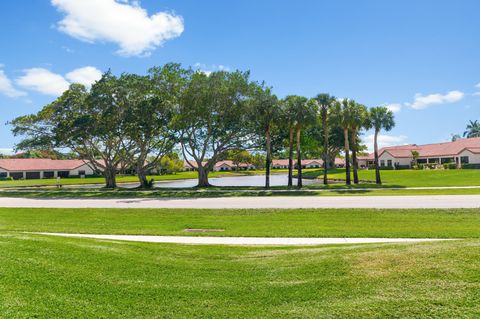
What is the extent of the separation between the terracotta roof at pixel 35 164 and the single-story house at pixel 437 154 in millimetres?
73778

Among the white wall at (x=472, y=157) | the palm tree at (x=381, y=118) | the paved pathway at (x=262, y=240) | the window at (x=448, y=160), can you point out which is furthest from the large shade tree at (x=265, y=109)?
the window at (x=448, y=160)

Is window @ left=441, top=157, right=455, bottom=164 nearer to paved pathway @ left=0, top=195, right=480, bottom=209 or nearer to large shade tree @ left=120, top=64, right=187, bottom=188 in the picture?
paved pathway @ left=0, top=195, right=480, bottom=209

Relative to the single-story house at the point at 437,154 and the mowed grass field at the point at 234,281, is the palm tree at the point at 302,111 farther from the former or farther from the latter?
the single-story house at the point at 437,154

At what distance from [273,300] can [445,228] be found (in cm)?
1029

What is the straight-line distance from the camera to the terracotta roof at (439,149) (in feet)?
217

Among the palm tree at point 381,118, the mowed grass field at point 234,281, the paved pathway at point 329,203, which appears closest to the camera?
the mowed grass field at point 234,281

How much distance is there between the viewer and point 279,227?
1461 cm

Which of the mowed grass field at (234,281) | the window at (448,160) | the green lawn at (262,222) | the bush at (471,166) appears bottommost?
the green lawn at (262,222)

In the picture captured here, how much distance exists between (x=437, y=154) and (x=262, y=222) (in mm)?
69130

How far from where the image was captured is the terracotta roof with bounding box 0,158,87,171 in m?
81.6

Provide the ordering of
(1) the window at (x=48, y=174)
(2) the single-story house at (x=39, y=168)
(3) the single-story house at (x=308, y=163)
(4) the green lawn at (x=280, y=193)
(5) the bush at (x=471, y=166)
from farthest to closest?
1. (3) the single-story house at (x=308, y=163)
2. (1) the window at (x=48, y=174)
3. (2) the single-story house at (x=39, y=168)
4. (5) the bush at (x=471, y=166)
5. (4) the green lawn at (x=280, y=193)

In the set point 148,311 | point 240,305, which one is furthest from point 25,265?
point 240,305

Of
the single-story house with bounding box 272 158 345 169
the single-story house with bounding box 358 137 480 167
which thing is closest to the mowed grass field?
the single-story house with bounding box 358 137 480 167

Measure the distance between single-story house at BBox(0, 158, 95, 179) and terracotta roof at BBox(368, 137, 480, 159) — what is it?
68.4 m
